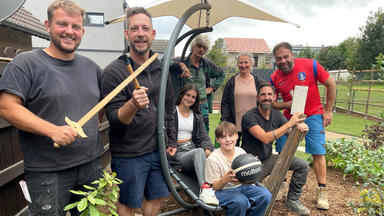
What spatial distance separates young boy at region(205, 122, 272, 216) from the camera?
2.26 m

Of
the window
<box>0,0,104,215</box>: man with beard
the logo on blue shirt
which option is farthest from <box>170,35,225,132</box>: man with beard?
the window

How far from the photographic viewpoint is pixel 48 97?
154cm

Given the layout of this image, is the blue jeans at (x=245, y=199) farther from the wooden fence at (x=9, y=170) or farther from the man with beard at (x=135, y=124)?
the wooden fence at (x=9, y=170)

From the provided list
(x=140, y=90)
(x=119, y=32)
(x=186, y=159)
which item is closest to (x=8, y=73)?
(x=140, y=90)

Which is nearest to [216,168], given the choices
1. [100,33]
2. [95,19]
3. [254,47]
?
[100,33]

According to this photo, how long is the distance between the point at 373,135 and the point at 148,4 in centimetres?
464

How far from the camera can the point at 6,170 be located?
7.30ft

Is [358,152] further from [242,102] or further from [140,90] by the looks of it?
[140,90]

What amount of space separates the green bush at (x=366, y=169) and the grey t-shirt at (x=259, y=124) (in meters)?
0.94

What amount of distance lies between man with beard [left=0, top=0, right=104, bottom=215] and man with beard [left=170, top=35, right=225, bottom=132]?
200 centimetres

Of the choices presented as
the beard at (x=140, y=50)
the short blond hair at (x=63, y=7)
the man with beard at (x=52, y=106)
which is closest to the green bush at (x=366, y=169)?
the beard at (x=140, y=50)

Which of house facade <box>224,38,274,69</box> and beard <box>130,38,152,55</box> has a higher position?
house facade <box>224,38,274,69</box>

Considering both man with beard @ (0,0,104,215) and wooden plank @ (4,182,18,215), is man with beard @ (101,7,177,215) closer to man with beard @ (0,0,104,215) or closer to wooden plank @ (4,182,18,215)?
man with beard @ (0,0,104,215)

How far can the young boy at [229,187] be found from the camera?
226cm
